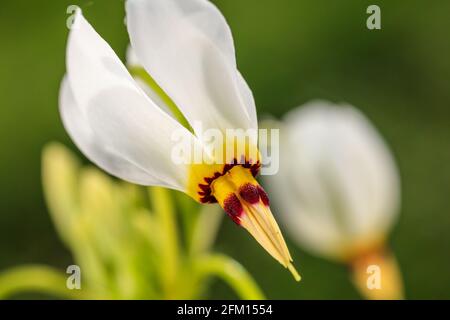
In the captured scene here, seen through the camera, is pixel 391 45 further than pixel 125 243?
Yes

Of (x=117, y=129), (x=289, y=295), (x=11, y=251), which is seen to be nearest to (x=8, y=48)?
(x=11, y=251)

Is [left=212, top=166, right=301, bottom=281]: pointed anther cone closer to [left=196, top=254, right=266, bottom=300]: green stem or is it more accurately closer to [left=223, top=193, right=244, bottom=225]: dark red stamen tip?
[left=223, top=193, right=244, bottom=225]: dark red stamen tip

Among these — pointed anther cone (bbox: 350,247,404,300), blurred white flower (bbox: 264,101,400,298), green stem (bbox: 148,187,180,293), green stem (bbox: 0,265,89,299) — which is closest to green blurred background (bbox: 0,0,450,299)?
pointed anther cone (bbox: 350,247,404,300)

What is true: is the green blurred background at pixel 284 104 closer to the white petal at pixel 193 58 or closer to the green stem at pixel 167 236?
the green stem at pixel 167 236

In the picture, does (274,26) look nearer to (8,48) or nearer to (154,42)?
(8,48)

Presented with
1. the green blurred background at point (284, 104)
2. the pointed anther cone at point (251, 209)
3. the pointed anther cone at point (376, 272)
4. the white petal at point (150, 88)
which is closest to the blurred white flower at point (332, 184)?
the pointed anther cone at point (376, 272)

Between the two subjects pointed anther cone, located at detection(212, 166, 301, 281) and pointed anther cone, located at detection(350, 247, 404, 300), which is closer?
pointed anther cone, located at detection(212, 166, 301, 281)

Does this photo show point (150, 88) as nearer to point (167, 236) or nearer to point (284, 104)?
point (167, 236)
